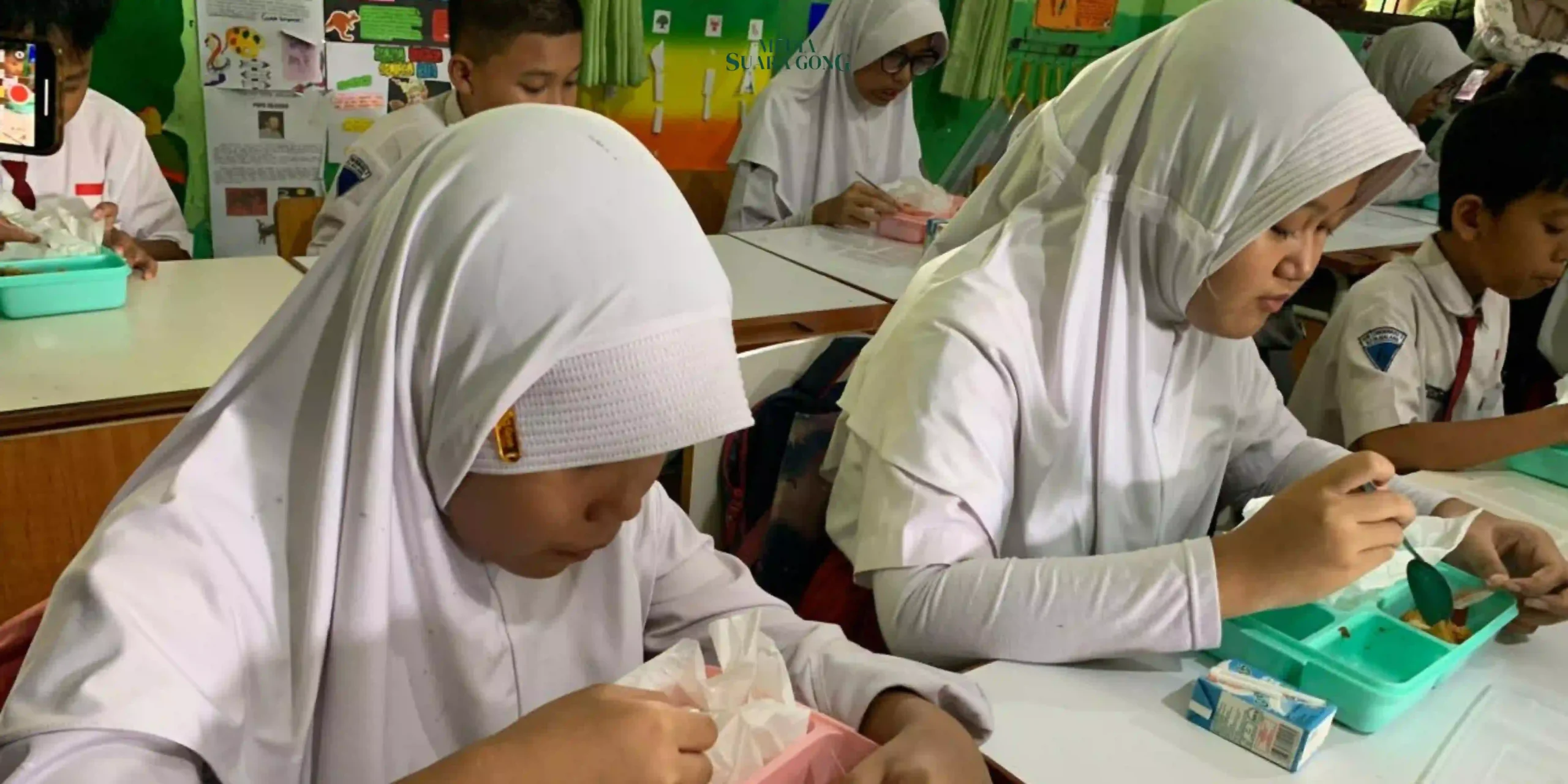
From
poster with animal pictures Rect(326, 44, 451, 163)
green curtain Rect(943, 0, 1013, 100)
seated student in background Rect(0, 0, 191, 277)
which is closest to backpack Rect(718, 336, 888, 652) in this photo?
seated student in background Rect(0, 0, 191, 277)

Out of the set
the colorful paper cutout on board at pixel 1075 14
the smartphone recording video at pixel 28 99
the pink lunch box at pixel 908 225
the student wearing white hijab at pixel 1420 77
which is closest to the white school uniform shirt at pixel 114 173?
the smartphone recording video at pixel 28 99

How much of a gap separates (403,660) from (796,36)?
3.46m

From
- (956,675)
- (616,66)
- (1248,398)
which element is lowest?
(956,675)

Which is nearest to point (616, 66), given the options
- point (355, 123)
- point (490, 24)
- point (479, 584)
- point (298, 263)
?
point (355, 123)

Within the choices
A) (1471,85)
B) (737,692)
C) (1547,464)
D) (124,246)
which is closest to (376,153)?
(124,246)

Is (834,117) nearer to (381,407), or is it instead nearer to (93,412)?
(93,412)

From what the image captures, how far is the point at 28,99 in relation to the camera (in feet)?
4.59

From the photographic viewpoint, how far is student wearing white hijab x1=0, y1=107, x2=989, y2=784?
0.63 meters

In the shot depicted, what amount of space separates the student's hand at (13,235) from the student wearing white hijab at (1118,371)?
1.35 m

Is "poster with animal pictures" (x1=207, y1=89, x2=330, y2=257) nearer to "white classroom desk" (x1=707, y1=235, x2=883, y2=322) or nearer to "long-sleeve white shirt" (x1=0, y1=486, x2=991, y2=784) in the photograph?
"white classroom desk" (x1=707, y1=235, x2=883, y2=322)

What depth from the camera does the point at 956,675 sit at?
35.9 inches

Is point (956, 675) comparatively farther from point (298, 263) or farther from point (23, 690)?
point (298, 263)

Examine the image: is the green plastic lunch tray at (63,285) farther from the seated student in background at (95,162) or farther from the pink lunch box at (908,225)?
the pink lunch box at (908,225)

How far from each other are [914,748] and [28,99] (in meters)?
1.44
